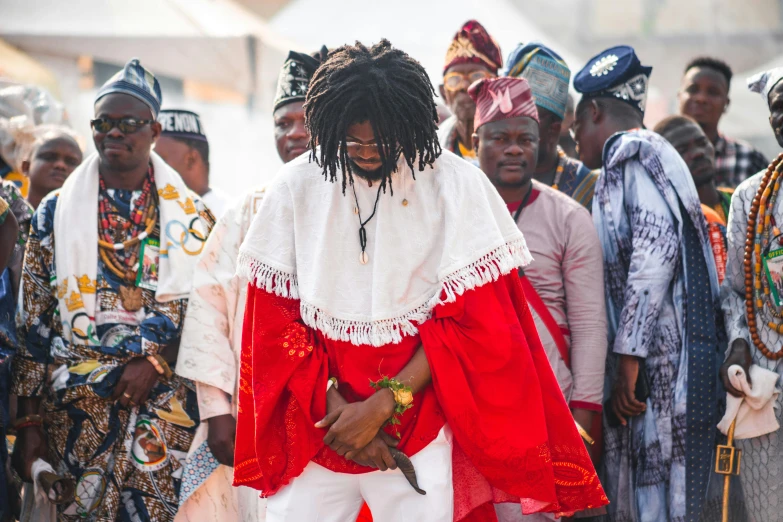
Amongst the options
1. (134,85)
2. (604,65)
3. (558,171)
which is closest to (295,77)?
(134,85)

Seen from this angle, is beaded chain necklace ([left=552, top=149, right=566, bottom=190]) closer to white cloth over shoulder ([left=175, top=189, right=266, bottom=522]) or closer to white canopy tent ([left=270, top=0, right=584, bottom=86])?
white cloth over shoulder ([left=175, top=189, right=266, bottom=522])

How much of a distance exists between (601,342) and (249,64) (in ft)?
23.0

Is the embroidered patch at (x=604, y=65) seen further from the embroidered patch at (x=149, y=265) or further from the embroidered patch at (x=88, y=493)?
the embroidered patch at (x=88, y=493)

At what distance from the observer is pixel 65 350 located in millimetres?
4348

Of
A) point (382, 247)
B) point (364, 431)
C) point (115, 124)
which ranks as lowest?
point (364, 431)

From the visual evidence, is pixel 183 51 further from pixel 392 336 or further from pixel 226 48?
pixel 392 336

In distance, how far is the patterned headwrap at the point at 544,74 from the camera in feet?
16.2

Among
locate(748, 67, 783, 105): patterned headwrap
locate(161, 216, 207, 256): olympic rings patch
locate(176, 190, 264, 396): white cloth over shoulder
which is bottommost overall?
locate(176, 190, 264, 396): white cloth over shoulder

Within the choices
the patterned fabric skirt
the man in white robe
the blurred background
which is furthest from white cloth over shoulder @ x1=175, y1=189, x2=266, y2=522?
the blurred background

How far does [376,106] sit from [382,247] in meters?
0.49

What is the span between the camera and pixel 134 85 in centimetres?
466

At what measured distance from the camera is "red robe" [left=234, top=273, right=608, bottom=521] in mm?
3125

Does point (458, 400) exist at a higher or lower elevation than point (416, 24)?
lower

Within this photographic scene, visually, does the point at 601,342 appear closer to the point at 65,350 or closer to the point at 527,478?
the point at 527,478
